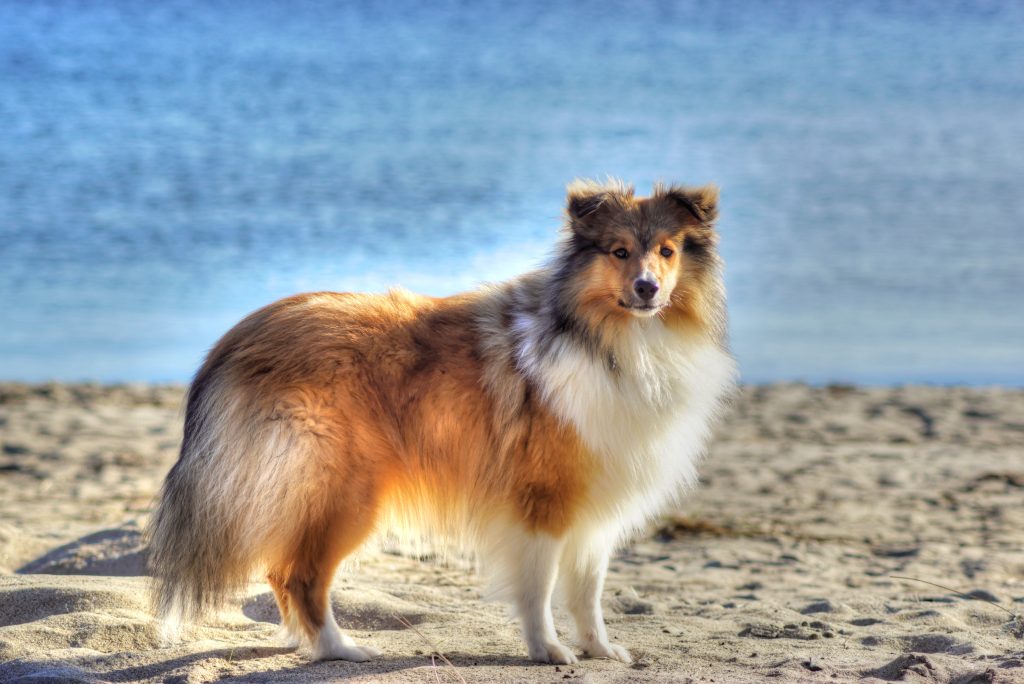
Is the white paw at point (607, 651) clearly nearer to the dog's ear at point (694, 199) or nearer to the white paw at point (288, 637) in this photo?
the white paw at point (288, 637)

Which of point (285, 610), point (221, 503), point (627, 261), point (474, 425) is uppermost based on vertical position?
point (627, 261)

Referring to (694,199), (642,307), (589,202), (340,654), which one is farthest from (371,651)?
(694,199)

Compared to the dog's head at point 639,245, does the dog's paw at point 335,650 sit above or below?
below

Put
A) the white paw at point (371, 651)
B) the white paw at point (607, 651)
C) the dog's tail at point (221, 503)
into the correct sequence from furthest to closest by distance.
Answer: the white paw at point (607, 651) → the white paw at point (371, 651) → the dog's tail at point (221, 503)

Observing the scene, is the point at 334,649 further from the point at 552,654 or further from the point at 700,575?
the point at 700,575

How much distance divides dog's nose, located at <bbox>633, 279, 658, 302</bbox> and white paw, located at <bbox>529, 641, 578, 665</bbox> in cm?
138

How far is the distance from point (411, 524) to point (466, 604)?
94cm

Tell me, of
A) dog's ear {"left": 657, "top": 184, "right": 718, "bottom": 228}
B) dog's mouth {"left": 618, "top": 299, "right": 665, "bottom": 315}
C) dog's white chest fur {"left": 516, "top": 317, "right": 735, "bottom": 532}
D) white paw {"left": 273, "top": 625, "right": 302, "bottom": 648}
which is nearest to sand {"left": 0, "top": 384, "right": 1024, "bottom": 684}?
white paw {"left": 273, "top": 625, "right": 302, "bottom": 648}

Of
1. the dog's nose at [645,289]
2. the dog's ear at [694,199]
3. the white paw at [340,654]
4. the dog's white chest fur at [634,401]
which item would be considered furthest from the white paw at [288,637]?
the dog's ear at [694,199]

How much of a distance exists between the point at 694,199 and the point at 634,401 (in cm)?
84

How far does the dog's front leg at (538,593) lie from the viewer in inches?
156

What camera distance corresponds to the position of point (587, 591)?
4.23 metres

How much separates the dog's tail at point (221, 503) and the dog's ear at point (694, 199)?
1735 mm

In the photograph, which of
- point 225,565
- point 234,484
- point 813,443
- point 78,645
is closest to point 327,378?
point 234,484
